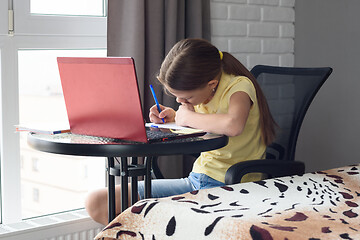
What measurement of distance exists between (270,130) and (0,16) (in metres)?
1.09

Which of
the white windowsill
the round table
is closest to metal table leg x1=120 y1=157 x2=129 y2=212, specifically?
the round table

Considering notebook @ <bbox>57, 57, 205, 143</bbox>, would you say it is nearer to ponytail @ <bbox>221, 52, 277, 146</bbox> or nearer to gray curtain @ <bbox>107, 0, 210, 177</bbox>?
ponytail @ <bbox>221, 52, 277, 146</bbox>

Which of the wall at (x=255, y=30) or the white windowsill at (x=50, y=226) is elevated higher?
the wall at (x=255, y=30)

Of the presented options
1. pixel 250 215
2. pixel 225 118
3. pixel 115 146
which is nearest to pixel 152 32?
pixel 225 118

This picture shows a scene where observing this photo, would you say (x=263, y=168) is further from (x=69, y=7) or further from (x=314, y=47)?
(x=314, y=47)

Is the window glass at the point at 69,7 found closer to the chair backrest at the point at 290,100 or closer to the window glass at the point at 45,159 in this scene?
the window glass at the point at 45,159

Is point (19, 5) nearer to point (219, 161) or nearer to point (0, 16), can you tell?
point (0, 16)

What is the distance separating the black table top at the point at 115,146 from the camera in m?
1.39

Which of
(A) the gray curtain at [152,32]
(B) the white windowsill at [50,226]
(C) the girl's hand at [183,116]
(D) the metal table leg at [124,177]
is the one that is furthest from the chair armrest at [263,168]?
(B) the white windowsill at [50,226]

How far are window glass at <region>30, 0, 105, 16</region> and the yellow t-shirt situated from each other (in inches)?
29.3

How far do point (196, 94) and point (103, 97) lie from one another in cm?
40

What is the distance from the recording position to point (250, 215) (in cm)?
117

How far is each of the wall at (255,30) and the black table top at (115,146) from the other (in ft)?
4.10

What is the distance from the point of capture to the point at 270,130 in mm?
1924
